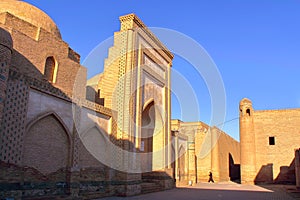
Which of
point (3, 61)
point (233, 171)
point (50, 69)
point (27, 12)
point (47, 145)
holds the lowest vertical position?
point (233, 171)

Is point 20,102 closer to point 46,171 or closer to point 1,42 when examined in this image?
point 1,42

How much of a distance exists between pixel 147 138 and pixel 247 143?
11110mm

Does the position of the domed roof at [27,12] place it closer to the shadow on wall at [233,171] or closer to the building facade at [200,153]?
the building facade at [200,153]

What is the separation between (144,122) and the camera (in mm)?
17984

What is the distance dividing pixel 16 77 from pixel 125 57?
21.0ft

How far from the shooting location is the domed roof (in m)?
13.3

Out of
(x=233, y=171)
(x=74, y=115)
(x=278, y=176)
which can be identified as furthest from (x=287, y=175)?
(x=74, y=115)

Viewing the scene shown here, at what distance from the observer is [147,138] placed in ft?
60.7

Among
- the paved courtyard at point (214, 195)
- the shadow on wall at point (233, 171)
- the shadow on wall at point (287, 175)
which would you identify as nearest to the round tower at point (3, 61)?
the paved courtyard at point (214, 195)

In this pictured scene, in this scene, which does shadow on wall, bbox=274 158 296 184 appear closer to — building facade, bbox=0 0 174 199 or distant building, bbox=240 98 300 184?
distant building, bbox=240 98 300 184

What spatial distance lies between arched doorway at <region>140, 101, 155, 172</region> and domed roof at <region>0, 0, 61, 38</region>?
25.3 ft

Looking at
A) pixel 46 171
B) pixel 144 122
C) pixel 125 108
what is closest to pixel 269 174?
pixel 144 122

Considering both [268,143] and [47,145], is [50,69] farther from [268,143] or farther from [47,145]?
[268,143]

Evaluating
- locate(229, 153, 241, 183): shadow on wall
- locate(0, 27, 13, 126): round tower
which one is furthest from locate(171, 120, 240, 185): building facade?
locate(0, 27, 13, 126): round tower
